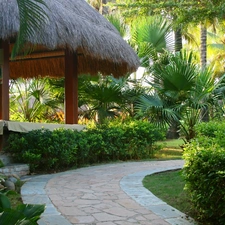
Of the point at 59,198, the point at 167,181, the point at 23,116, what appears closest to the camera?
the point at 59,198

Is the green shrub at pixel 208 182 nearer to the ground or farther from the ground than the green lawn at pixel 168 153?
farther from the ground

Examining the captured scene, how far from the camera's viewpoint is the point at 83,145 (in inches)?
300

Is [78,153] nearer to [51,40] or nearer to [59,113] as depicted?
[51,40]

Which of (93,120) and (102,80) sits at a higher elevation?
(102,80)

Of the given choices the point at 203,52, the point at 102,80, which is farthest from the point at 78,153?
the point at 203,52

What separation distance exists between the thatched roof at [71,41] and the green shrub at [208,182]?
3795 mm

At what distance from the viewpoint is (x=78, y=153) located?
302 inches

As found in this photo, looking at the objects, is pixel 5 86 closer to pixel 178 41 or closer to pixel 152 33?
pixel 152 33

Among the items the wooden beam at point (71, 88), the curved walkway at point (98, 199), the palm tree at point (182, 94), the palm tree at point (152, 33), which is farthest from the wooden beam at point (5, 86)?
the palm tree at point (152, 33)

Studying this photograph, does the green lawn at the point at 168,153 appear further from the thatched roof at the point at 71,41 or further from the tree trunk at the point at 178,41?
the tree trunk at the point at 178,41

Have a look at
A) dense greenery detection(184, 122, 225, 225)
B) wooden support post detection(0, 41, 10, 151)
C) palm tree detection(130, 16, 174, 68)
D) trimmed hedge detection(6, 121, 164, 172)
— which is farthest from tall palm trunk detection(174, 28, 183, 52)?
dense greenery detection(184, 122, 225, 225)

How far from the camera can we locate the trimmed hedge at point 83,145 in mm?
6934

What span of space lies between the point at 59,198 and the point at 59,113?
9620mm

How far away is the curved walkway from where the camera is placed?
373cm
